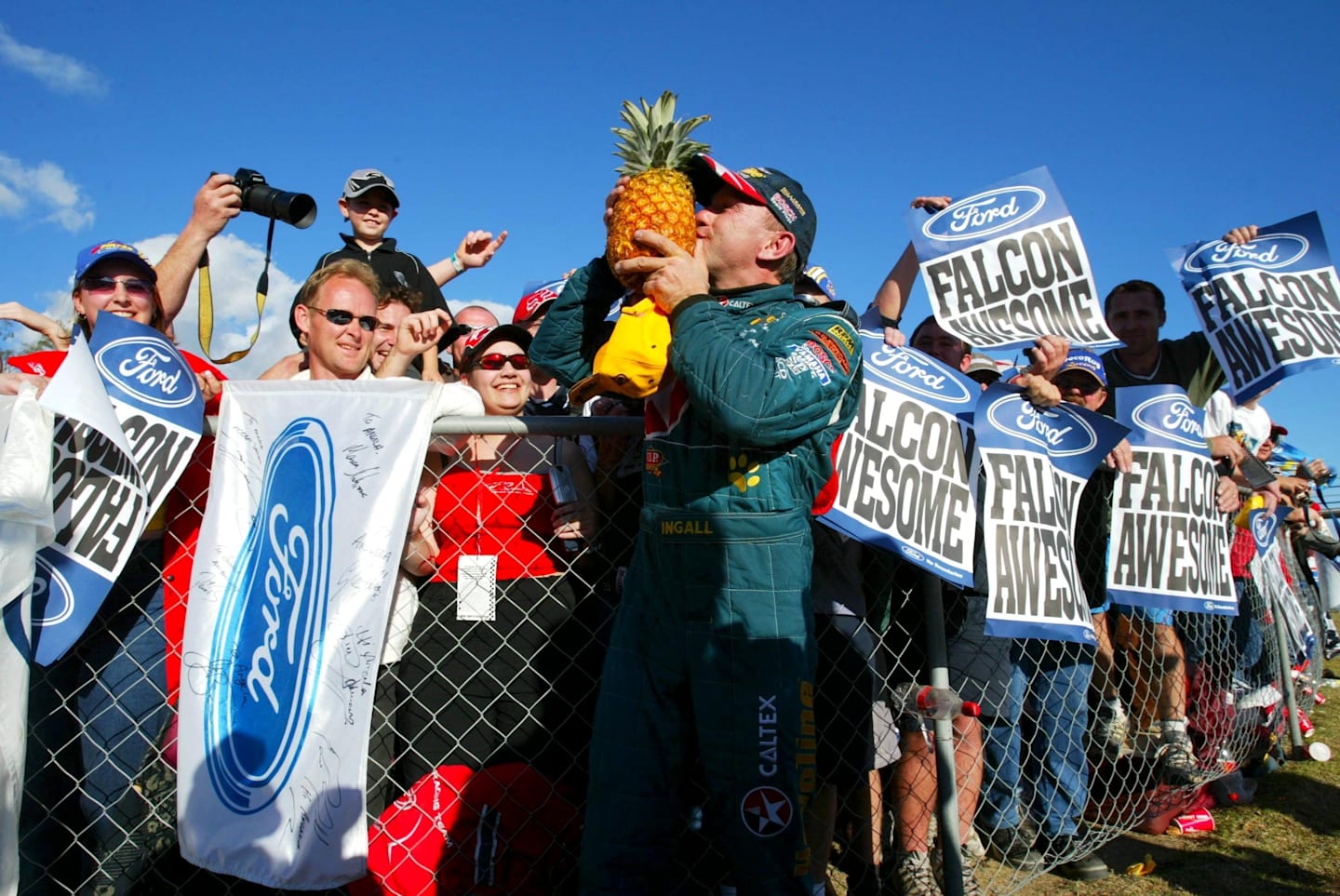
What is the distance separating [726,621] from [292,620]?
1.40 m

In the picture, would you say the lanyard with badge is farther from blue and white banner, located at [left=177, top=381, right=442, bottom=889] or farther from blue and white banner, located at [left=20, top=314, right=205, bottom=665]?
blue and white banner, located at [left=20, top=314, right=205, bottom=665]

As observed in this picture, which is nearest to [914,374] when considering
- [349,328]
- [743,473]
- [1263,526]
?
[743,473]

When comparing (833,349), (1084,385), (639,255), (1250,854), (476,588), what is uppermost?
(1084,385)

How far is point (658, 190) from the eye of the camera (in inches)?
90.0

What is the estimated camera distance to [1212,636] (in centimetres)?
466

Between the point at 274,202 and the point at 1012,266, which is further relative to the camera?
the point at 274,202

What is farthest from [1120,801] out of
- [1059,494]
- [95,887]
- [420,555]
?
[95,887]

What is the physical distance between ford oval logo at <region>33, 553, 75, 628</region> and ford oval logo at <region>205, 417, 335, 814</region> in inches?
16.3

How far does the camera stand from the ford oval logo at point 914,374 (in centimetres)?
298

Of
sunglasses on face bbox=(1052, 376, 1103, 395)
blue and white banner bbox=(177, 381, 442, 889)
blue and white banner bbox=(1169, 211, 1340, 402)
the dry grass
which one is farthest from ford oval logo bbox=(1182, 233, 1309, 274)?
blue and white banner bbox=(177, 381, 442, 889)

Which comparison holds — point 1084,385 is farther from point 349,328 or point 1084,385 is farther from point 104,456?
point 104,456

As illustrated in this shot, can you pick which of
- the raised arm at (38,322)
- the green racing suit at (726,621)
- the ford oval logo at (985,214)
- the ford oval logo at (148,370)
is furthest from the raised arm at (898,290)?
the raised arm at (38,322)

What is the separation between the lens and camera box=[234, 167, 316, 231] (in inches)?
138

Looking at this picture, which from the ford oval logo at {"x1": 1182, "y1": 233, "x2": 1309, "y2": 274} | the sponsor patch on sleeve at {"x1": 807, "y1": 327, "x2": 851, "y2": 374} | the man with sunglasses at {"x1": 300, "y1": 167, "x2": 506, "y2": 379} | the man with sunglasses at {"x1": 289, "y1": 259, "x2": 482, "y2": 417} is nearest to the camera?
the sponsor patch on sleeve at {"x1": 807, "y1": 327, "x2": 851, "y2": 374}
